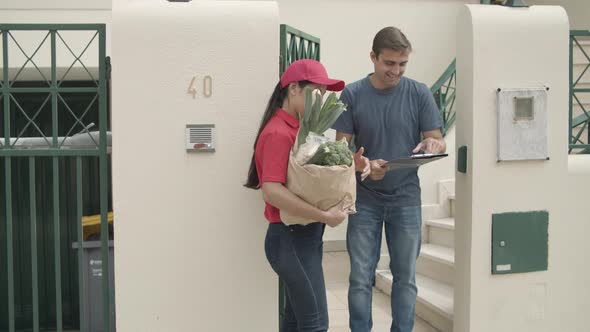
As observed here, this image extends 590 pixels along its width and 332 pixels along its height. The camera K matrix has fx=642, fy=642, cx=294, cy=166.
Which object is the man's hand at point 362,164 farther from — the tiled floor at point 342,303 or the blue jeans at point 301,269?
the tiled floor at point 342,303

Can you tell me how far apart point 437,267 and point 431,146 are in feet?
6.06

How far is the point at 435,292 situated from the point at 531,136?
5.04ft

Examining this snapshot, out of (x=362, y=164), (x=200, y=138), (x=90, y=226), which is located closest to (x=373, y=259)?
(x=362, y=164)

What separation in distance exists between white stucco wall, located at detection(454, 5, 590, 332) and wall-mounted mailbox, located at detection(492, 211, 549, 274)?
0.04 m

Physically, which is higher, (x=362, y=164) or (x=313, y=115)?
(x=313, y=115)

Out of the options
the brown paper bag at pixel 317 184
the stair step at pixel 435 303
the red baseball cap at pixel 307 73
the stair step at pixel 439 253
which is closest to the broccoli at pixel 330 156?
the brown paper bag at pixel 317 184

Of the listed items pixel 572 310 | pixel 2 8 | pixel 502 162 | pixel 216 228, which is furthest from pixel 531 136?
pixel 2 8

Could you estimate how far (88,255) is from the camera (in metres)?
4.55

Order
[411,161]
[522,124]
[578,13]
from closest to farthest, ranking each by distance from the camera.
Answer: [411,161], [522,124], [578,13]

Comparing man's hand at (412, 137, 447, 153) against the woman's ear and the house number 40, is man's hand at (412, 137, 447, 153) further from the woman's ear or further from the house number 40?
the house number 40

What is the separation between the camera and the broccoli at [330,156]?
2.97 meters

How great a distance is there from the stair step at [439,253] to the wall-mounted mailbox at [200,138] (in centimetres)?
223

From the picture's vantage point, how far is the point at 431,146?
12.0 feet

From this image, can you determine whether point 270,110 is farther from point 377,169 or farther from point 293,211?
point 377,169
